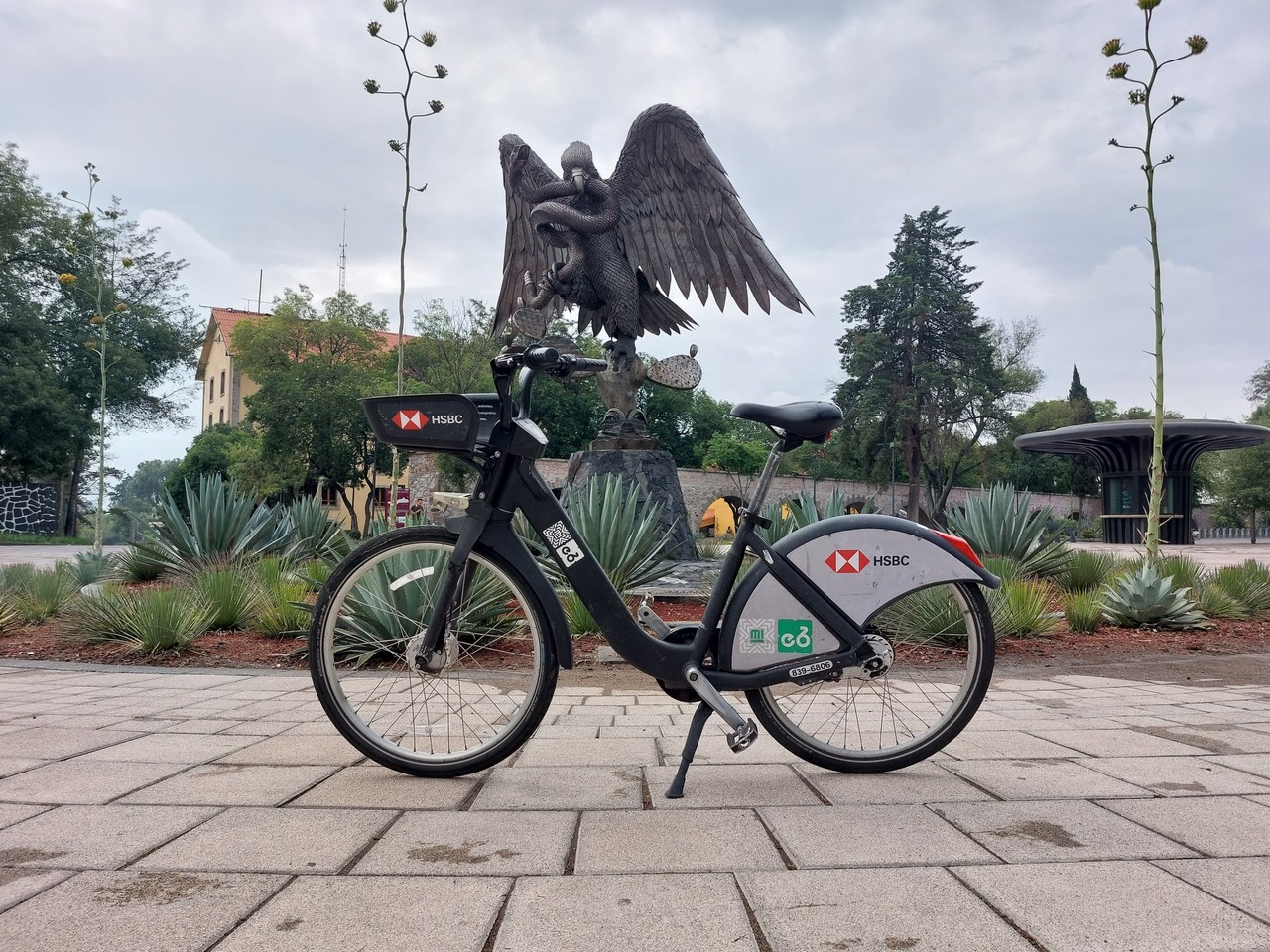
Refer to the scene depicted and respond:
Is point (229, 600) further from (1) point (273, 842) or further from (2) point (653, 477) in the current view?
(1) point (273, 842)

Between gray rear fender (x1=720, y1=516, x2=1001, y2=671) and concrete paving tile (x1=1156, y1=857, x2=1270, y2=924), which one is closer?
concrete paving tile (x1=1156, y1=857, x2=1270, y2=924)

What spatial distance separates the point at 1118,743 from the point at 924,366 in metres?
38.7

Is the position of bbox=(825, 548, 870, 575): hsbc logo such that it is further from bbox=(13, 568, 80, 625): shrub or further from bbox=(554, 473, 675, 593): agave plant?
bbox=(13, 568, 80, 625): shrub

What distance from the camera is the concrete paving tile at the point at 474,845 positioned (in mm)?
1802

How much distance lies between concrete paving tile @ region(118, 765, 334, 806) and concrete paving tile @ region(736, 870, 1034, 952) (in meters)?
1.36

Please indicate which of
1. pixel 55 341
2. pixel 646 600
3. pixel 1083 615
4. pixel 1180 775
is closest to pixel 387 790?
pixel 646 600

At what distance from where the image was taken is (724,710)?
94.2 inches

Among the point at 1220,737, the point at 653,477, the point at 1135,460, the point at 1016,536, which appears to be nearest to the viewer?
the point at 1220,737

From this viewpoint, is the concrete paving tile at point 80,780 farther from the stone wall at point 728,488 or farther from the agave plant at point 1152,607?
the stone wall at point 728,488

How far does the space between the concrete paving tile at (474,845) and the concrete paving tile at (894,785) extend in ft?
2.10

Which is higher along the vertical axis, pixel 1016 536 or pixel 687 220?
pixel 687 220

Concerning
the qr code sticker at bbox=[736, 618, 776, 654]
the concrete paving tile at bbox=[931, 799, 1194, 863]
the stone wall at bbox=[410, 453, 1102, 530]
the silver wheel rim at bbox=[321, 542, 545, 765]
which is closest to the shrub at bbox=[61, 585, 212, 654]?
the silver wheel rim at bbox=[321, 542, 545, 765]

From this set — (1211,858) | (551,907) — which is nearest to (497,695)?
(551,907)

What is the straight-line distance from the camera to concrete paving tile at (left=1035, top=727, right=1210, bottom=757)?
2.84 metres
